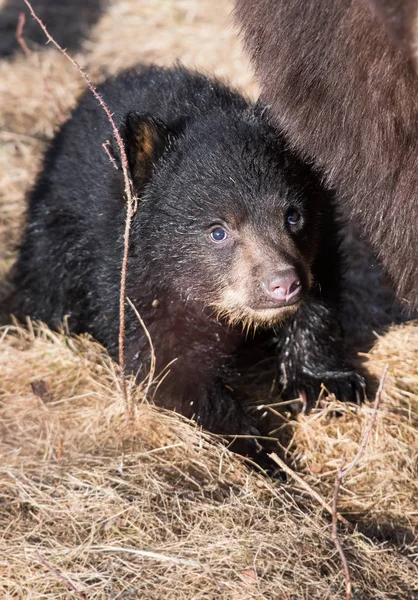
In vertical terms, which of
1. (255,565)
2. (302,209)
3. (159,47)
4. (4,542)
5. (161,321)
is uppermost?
(159,47)

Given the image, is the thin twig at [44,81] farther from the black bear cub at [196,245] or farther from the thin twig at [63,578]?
the thin twig at [63,578]

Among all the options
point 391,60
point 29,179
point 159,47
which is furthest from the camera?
point 159,47

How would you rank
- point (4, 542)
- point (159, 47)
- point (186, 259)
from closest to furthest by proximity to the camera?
point (4, 542), point (186, 259), point (159, 47)

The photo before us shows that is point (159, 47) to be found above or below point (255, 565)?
above

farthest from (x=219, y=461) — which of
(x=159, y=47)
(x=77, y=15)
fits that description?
(x=77, y=15)

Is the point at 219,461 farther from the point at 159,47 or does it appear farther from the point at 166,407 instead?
the point at 159,47

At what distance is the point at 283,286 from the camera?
378cm

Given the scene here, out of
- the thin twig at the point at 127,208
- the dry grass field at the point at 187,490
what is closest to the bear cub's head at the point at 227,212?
the thin twig at the point at 127,208

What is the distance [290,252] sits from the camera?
3.91 m

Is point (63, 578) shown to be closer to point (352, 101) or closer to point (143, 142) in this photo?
point (143, 142)

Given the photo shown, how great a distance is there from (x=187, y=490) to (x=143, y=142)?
1.64m

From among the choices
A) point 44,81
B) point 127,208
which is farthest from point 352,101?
point 44,81

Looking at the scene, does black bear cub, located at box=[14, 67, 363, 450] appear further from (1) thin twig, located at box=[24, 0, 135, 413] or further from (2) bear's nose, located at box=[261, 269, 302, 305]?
(1) thin twig, located at box=[24, 0, 135, 413]

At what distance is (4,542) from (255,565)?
106cm
